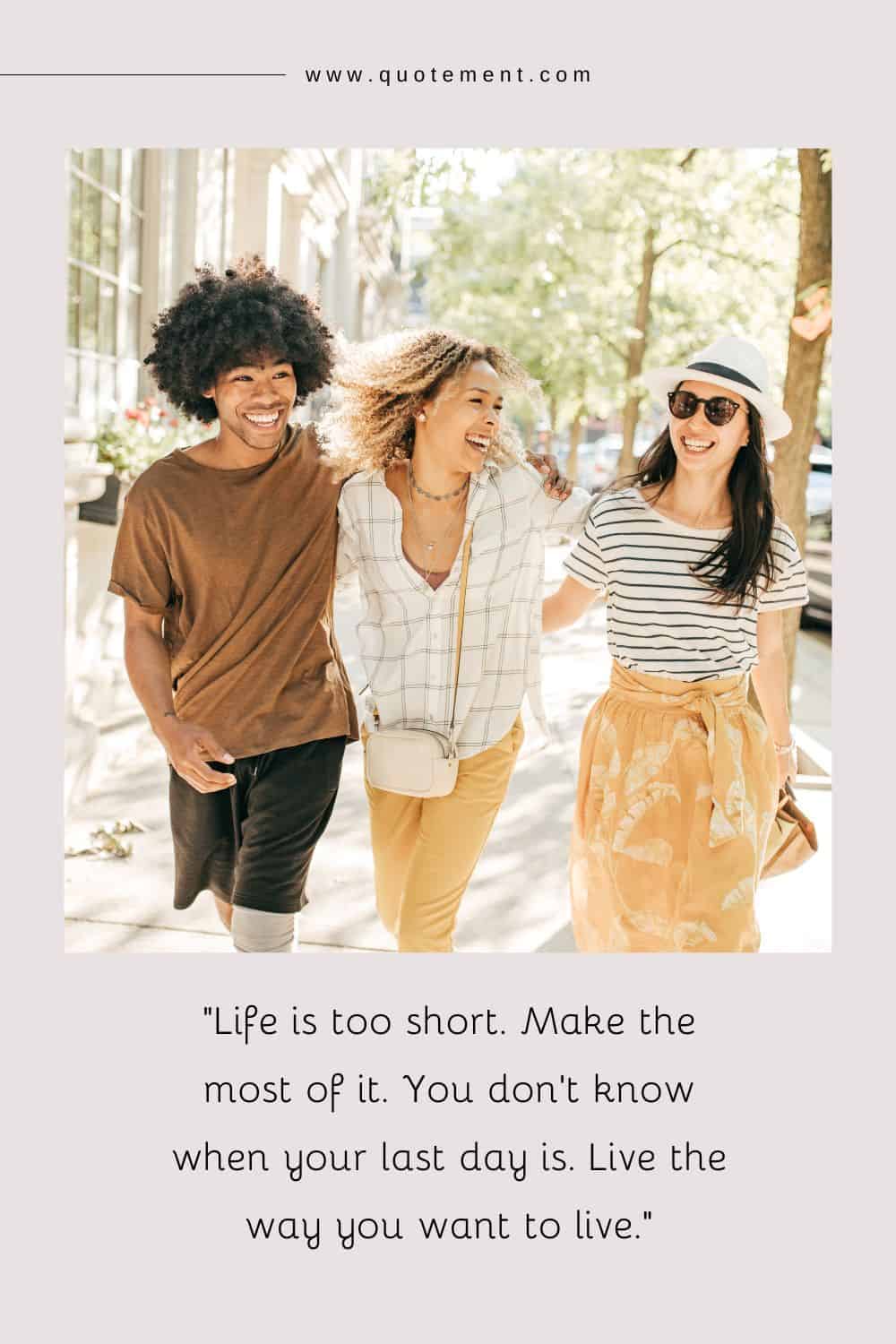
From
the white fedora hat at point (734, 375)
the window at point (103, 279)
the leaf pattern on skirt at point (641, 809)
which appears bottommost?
the leaf pattern on skirt at point (641, 809)

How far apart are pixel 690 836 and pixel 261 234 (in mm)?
9486

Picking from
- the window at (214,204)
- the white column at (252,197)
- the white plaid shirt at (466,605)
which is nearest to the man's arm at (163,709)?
the white plaid shirt at (466,605)

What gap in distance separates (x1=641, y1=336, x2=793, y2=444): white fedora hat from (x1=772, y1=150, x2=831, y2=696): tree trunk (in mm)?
2823

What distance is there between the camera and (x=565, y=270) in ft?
55.6

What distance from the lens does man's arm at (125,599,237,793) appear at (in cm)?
356

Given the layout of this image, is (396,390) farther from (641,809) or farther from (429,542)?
(641,809)

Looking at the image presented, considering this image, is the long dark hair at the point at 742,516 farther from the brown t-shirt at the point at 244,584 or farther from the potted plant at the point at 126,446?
the potted plant at the point at 126,446

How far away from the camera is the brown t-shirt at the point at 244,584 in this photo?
3701 millimetres

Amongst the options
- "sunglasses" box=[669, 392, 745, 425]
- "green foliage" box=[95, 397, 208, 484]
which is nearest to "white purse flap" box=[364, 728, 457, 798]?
"sunglasses" box=[669, 392, 745, 425]

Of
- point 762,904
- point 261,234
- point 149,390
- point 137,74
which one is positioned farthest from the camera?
point 261,234

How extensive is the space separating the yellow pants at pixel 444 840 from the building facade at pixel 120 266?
51.7 inches

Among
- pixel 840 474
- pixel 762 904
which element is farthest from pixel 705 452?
pixel 762 904

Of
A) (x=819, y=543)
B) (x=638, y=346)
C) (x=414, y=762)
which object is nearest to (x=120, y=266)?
(x=819, y=543)

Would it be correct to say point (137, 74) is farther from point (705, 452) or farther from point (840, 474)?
point (840, 474)
